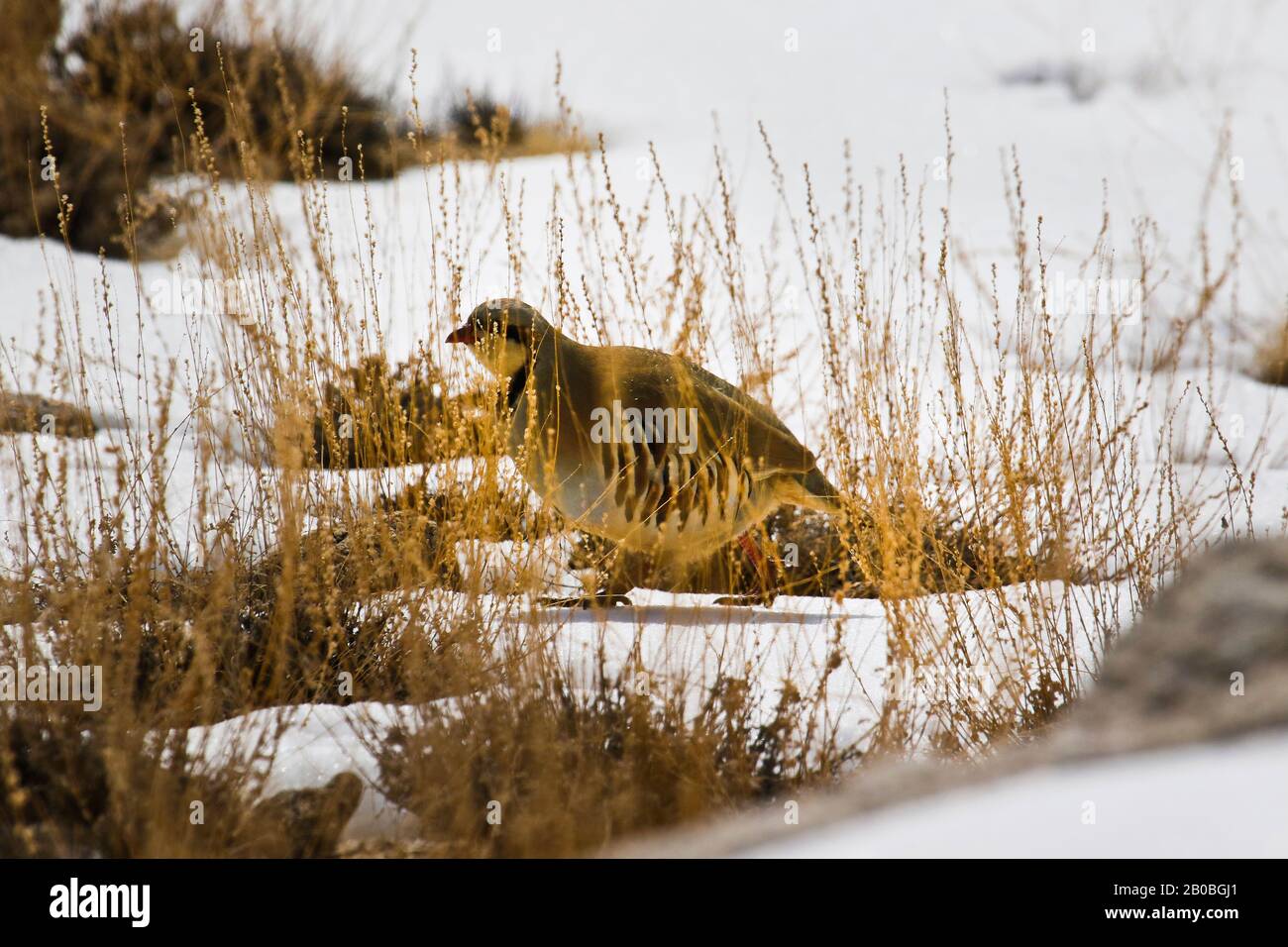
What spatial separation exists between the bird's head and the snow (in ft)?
6.67

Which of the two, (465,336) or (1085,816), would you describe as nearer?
(1085,816)

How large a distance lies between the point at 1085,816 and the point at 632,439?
7.07ft

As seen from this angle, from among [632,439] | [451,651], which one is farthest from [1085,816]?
[632,439]

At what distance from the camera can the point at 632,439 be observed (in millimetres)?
3324

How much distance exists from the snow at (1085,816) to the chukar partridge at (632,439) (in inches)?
70.3

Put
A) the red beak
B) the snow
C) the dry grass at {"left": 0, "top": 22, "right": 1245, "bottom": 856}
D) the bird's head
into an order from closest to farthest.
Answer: the snow → the dry grass at {"left": 0, "top": 22, "right": 1245, "bottom": 856} → the bird's head → the red beak

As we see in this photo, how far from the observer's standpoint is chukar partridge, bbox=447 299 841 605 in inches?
127

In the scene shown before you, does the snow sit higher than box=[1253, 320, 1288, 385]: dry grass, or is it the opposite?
box=[1253, 320, 1288, 385]: dry grass

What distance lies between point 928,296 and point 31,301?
15.9 ft

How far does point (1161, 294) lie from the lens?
7.09 m

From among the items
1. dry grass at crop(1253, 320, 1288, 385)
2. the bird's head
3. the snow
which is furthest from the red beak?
dry grass at crop(1253, 320, 1288, 385)

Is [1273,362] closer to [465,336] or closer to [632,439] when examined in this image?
[632,439]

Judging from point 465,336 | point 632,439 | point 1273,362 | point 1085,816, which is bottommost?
point 1085,816

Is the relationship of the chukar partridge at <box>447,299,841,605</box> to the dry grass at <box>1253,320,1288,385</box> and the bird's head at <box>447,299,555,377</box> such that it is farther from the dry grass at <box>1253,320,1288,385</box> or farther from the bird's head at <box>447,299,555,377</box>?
the dry grass at <box>1253,320,1288,385</box>
